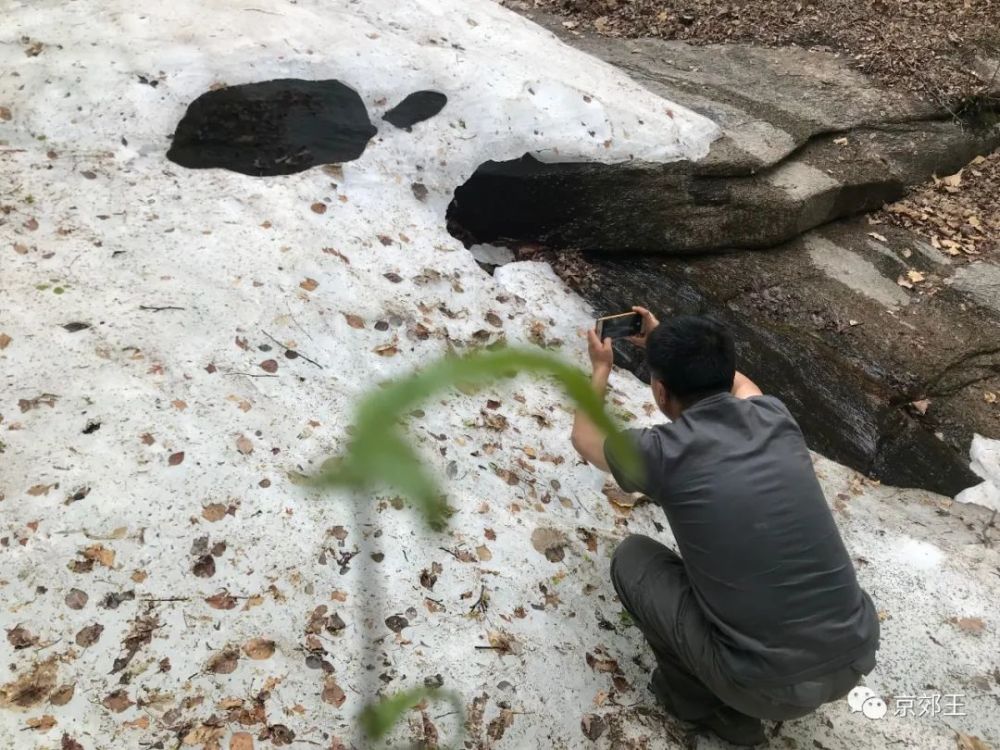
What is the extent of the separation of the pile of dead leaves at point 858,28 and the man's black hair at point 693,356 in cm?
664

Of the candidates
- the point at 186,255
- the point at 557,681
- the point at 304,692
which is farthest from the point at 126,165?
the point at 557,681

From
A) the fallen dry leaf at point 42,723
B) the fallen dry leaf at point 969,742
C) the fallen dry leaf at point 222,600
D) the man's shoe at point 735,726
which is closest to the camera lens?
the fallen dry leaf at point 42,723

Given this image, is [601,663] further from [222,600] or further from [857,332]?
[857,332]

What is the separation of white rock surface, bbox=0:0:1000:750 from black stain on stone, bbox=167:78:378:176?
12cm

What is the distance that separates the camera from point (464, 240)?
16.5 feet

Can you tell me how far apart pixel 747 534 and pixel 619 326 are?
3.41 ft

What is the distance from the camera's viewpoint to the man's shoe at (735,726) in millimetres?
2816

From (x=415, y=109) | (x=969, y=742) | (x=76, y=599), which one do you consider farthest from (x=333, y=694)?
(x=415, y=109)

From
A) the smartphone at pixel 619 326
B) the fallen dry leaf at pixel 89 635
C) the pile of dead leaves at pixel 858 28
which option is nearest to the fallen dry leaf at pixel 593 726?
the smartphone at pixel 619 326

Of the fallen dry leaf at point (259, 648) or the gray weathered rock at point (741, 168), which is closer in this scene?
the fallen dry leaf at point (259, 648)

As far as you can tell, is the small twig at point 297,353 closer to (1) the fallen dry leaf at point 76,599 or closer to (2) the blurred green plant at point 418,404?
(1) the fallen dry leaf at point 76,599

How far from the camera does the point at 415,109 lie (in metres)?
5.27

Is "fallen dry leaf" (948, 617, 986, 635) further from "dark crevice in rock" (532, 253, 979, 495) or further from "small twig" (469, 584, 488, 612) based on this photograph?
"small twig" (469, 584, 488, 612)

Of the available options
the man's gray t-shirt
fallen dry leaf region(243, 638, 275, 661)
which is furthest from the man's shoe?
fallen dry leaf region(243, 638, 275, 661)
